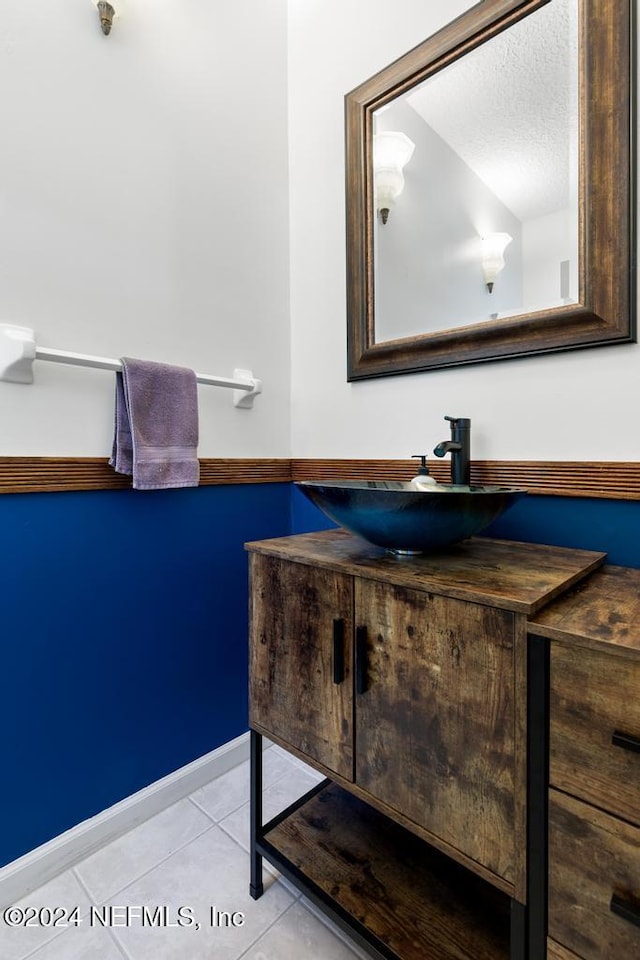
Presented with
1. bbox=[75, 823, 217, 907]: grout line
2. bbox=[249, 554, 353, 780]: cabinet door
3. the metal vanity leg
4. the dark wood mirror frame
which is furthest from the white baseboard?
the dark wood mirror frame

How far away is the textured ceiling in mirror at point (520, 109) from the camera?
100cm

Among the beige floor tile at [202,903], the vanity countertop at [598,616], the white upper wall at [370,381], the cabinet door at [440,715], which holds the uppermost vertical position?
the white upper wall at [370,381]

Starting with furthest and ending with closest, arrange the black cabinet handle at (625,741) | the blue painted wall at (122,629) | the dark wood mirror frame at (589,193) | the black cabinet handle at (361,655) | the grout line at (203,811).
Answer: the grout line at (203,811) → the blue painted wall at (122,629) → the dark wood mirror frame at (589,193) → the black cabinet handle at (361,655) → the black cabinet handle at (625,741)

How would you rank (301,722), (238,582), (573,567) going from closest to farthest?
1. (573,567)
2. (301,722)
3. (238,582)

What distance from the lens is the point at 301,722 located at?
94 cm

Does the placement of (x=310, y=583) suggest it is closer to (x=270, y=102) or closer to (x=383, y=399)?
(x=383, y=399)

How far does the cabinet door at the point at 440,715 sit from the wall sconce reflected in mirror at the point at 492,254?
0.82 meters

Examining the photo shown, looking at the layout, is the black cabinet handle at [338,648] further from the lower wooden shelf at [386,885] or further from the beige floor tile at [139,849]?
the beige floor tile at [139,849]

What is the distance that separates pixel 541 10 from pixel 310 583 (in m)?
1.33

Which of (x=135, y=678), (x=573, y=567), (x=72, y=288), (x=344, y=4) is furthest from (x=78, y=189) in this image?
(x=573, y=567)

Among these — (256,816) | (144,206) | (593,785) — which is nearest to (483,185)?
(144,206)

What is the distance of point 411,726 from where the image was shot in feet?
2.48

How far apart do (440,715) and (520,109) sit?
1290 millimetres

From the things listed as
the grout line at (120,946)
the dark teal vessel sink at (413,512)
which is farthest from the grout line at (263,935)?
the dark teal vessel sink at (413,512)
